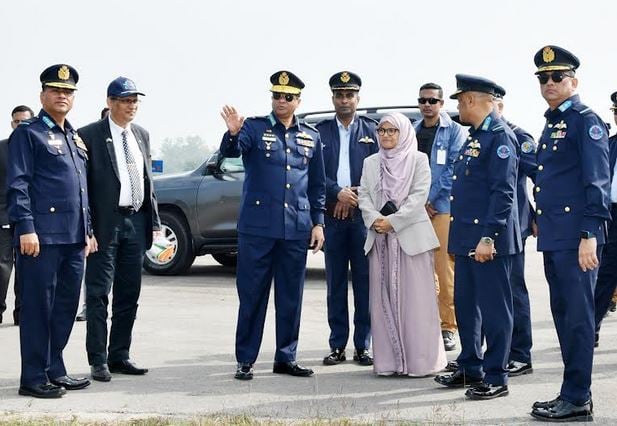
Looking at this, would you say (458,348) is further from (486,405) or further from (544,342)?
(486,405)

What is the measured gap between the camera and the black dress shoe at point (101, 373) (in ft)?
26.1

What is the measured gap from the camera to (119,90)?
8.11 m

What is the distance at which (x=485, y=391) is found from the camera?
7250 millimetres

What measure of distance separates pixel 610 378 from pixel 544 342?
1846 millimetres

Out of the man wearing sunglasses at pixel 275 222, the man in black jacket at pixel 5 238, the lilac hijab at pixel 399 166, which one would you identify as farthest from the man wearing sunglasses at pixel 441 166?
the man in black jacket at pixel 5 238

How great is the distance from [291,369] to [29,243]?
226 cm

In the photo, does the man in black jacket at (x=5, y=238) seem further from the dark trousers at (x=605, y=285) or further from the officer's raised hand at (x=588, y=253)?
the officer's raised hand at (x=588, y=253)

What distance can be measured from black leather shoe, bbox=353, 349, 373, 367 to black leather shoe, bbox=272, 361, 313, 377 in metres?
0.66

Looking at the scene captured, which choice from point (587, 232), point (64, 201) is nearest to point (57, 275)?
point (64, 201)

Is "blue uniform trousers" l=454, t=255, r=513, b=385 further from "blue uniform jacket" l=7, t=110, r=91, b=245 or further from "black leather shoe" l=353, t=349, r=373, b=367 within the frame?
"blue uniform jacket" l=7, t=110, r=91, b=245

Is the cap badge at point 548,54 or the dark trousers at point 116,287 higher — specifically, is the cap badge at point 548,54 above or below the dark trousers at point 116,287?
above

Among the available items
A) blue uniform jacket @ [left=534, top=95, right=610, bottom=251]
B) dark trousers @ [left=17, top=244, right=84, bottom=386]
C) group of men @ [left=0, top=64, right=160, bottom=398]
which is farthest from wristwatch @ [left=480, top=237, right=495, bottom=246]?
dark trousers @ [left=17, top=244, right=84, bottom=386]

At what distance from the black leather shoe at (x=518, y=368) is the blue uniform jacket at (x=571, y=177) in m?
1.72

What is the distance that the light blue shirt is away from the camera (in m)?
9.02
